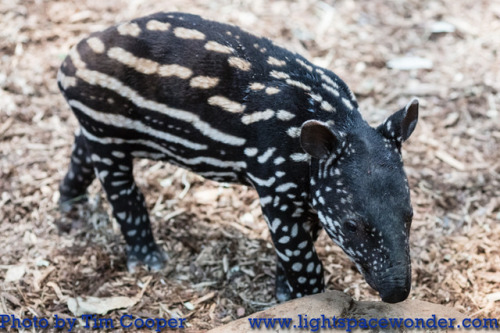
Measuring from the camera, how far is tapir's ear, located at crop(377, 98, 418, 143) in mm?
4402

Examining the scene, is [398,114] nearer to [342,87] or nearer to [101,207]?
[342,87]

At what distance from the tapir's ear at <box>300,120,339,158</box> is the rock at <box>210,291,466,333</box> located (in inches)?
42.8

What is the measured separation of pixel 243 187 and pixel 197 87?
204 cm

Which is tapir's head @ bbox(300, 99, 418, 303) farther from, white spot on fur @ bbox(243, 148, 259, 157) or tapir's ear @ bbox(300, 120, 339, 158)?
white spot on fur @ bbox(243, 148, 259, 157)

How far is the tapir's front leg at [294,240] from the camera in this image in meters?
4.78

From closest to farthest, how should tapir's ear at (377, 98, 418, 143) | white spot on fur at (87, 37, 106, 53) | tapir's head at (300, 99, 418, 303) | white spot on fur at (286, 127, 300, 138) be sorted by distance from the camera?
tapir's head at (300, 99, 418, 303), tapir's ear at (377, 98, 418, 143), white spot on fur at (286, 127, 300, 138), white spot on fur at (87, 37, 106, 53)

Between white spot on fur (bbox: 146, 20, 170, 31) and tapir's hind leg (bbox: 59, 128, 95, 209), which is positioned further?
tapir's hind leg (bbox: 59, 128, 95, 209)

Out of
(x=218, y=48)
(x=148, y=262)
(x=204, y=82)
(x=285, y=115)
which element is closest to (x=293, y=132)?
(x=285, y=115)

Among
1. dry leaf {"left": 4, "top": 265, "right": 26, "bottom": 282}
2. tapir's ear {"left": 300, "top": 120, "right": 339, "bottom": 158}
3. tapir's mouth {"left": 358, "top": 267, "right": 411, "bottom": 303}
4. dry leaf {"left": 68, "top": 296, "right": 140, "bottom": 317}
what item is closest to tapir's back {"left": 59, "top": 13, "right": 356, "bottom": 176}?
tapir's ear {"left": 300, "top": 120, "right": 339, "bottom": 158}

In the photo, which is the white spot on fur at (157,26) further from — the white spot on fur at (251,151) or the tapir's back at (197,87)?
the white spot on fur at (251,151)

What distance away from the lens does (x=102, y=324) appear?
530 cm

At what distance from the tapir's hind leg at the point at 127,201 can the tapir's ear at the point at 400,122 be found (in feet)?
7.34

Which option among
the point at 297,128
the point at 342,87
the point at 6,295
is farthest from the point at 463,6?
the point at 6,295

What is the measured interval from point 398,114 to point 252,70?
117 centimetres
